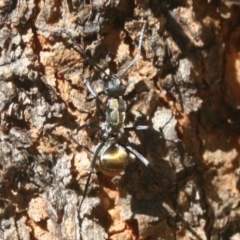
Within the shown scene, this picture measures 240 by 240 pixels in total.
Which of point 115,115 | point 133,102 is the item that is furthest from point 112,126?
point 133,102

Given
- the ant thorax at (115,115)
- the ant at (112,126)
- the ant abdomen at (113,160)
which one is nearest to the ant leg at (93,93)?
the ant at (112,126)

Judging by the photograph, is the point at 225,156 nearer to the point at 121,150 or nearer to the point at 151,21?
the point at 121,150

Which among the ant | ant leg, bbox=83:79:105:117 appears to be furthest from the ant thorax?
ant leg, bbox=83:79:105:117

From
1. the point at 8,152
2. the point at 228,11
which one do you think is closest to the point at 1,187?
the point at 8,152

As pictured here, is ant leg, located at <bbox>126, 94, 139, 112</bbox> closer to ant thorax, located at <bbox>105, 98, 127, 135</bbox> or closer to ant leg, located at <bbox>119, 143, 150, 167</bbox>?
ant thorax, located at <bbox>105, 98, 127, 135</bbox>

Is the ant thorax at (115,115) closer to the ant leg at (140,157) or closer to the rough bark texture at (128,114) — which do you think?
the rough bark texture at (128,114)

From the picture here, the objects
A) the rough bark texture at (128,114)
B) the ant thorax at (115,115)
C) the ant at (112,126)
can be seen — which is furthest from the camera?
the ant thorax at (115,115)

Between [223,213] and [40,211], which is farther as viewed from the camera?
[223,213]
